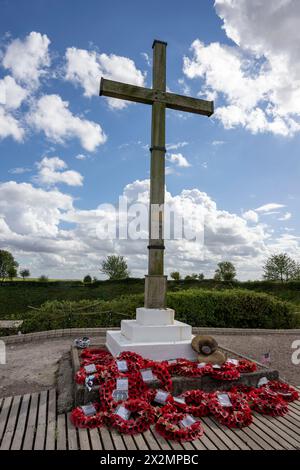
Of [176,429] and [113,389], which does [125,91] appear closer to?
[113,389]

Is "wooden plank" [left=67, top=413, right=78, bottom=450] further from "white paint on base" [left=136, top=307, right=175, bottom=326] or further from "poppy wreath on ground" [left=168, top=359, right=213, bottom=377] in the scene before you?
"white paint on base" [left=136, top=307, right=175, bottom=326]

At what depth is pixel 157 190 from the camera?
625 centimetres

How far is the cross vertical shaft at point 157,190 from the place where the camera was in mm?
6023

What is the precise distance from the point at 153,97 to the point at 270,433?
5.74 meters

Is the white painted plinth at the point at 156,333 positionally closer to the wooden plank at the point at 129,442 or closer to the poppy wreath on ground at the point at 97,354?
the poppy wreath on ground at the point at 97,354

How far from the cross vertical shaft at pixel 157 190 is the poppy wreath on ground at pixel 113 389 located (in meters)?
1.71

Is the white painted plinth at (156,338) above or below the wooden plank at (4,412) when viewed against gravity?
above

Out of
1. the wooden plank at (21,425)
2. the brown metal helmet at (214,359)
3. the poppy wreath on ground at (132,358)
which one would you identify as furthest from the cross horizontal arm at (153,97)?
the wooden plank at (21,425)

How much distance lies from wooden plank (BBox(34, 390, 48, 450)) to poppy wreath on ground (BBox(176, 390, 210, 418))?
61.5 inches

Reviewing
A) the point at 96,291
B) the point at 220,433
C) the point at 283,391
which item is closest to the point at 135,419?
the point at 220,433

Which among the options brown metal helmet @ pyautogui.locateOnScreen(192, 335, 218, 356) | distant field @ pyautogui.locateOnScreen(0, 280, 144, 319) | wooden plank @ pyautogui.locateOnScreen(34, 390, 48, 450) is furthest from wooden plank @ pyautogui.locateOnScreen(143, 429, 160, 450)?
distant field @ pyautogui.locateOnScreen(0, 280, 144, 319)

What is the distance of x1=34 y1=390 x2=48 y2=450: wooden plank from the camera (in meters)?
3.40
